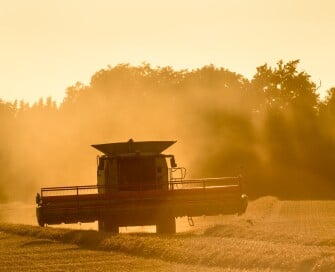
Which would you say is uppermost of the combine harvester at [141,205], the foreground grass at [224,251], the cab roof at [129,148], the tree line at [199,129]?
the tree line at [199,129]

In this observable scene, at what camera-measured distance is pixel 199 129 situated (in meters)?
90.7

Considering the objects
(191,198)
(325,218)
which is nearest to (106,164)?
(191,198)

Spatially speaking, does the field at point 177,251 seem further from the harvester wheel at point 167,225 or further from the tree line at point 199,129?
the tree line at point 199,129

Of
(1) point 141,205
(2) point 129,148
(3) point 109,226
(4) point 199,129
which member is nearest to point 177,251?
(1) point 141,205

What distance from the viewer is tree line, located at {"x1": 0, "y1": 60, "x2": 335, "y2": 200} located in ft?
272

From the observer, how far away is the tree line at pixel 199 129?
82938 millimetres

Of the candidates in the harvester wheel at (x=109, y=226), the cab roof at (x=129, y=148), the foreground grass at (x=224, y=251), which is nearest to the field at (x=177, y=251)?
the foreground grass at (x=224, y=251)

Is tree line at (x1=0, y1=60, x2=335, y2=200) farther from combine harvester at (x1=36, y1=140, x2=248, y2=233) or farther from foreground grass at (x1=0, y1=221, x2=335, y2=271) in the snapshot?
foreground grass at (x1=0, y1=221, x2=335, y2=271)

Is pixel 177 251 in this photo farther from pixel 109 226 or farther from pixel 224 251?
pixel 109 226

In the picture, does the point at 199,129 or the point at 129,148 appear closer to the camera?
the point at 129,148

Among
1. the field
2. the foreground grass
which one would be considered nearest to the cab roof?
the field

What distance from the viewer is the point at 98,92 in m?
132

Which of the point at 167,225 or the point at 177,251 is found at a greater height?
the point at 167,225

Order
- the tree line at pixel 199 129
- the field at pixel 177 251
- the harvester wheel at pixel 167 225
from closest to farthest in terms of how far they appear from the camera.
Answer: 1. the field at pixel 177 251
2. the harvester wheel at pixel 167 225
3. the tree line at pixel 199 129
